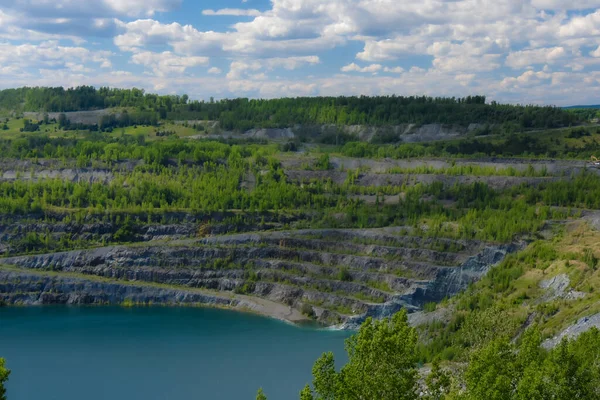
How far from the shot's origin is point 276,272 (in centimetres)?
10375

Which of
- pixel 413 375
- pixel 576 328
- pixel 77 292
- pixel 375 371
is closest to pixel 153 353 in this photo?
pixel 77 292

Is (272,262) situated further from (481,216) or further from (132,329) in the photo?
(481,216)

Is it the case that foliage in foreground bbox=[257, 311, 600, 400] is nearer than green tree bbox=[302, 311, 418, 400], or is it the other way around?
foliage in foreground bbox=[257, 311, 600, 400]

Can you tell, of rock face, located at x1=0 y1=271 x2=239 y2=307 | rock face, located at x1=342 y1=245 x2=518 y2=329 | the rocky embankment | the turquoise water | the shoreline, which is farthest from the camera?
rock face, located at x1=0 y1=271 x2=239 y2=307

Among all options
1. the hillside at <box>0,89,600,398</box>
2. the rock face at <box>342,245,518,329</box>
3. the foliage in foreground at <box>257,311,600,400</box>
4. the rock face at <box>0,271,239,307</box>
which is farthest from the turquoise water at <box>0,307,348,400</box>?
the foliage in foreground at <box>257,311,600,400</box>

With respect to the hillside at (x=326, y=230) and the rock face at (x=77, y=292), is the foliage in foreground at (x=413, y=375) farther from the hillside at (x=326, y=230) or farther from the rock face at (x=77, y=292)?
the rock face at (x=77, y=292)

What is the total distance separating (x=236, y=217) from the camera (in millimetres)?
118062

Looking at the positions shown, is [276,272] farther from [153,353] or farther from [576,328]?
[576,328]

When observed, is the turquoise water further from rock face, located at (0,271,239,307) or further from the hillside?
the hillside

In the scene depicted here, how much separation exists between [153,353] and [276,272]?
85.7ft

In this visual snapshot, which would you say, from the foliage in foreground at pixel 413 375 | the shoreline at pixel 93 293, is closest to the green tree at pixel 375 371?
the foliage in foreground at pixel 413 375

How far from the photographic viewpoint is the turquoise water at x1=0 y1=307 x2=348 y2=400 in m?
69.6

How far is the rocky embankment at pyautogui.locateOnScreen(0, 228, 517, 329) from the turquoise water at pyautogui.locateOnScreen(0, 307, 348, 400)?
3.81 metres

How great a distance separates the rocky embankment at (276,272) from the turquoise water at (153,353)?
12.5 ft
